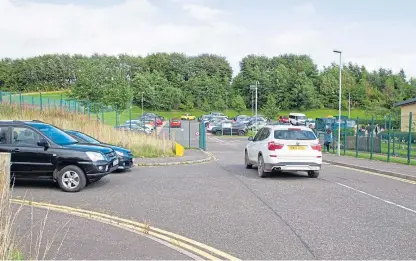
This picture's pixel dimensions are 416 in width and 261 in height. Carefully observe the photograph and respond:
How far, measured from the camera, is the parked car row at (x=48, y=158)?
10438 mm

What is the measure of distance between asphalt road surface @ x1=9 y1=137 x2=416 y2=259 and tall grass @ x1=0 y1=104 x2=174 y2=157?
8.02m

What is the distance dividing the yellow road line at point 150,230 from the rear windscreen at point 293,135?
275 inches

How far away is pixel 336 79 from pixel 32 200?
9809cm

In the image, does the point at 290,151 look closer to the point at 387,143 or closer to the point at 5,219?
the point at 5,219

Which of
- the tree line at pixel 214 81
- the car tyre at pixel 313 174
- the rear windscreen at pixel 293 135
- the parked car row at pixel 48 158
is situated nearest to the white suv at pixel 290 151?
the rear windscreen at pixel 293 135

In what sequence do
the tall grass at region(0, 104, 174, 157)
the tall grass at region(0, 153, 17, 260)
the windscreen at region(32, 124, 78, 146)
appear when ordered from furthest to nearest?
1. the tall grass at region(0, 104, 174, 157)
2. the windscreen at region(32, 124, 78, 146)
3. the tall grass at region(0, 153, 17, 260)

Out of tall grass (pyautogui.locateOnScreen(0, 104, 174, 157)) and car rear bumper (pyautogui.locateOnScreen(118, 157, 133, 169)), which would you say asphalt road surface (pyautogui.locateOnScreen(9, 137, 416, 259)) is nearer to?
car rear bumper (pyautogui.locateOnScreen(118, 157, 133, 169))

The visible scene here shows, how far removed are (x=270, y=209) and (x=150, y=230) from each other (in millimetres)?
2748

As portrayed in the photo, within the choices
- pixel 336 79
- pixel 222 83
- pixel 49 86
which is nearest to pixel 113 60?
pixel 49 86

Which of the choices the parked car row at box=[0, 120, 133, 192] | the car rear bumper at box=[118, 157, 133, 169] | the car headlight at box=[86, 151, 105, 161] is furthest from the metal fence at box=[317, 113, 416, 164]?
the parked car row at box=[0, 120, 133, 192]

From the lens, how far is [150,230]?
6.62 m

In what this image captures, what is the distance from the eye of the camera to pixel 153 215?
306 inches

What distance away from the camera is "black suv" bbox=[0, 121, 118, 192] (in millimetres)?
10438

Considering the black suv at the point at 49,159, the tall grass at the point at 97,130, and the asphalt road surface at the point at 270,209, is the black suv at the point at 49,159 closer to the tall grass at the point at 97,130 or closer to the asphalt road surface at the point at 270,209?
the asphalt road surface at the point at 270,209
